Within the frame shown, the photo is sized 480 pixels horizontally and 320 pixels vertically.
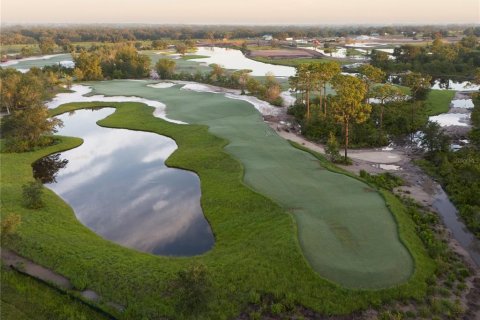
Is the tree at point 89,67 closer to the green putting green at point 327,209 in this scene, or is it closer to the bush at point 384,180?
the green putting green at point 327,209

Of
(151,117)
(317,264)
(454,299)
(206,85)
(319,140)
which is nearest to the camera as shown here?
(454,299)

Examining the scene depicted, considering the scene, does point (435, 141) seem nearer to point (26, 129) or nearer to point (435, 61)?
point (26, 129)

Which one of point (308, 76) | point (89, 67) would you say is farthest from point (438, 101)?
point (89, 67)

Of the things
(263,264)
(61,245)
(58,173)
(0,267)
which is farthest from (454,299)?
(58,173)

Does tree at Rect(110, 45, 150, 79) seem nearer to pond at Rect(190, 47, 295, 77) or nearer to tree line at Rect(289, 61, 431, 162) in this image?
pond at Rect(190, 47, 295, 77)

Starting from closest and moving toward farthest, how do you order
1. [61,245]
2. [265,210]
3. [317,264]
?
1. [317,264]
2. [61,245]
3. [265,210]

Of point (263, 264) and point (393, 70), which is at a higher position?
point (393, 70)

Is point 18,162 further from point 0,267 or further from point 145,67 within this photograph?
point 145,67
